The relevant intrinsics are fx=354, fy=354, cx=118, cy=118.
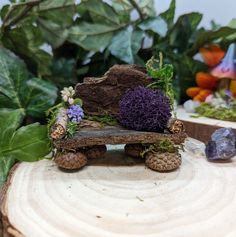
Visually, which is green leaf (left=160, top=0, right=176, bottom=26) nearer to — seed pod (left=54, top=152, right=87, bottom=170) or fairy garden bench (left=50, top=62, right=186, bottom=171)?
fairy garden bench (left=50, top=62, right=186, bottom=171)

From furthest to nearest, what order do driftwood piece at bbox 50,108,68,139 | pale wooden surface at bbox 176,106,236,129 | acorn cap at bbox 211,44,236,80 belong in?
1. acorn cap at bbox 211,44,236,80
2. pale wooden surface at bbox 176,106,236,129
3. driftwood piece at bbox 50,108,68,139

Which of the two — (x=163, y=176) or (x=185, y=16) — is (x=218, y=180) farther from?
(x=185, y=16)

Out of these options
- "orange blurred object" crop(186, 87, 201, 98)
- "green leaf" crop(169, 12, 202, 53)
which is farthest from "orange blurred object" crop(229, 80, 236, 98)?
"green leaf" crop(169, 12, 202, 53)

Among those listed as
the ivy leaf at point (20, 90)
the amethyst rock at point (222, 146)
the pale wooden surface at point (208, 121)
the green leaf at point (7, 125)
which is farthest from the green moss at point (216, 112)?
the green leaf at point (7, 125)

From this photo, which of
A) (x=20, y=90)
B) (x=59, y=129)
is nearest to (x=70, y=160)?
(x=59, y=129)

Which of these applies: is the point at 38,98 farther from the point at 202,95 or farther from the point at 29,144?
the point at 202,95

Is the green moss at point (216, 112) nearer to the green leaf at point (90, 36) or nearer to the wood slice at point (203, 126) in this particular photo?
the wood slice at point (203, 126)

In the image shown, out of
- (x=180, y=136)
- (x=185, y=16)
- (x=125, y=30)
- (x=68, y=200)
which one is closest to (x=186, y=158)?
(x=180, y=136)
